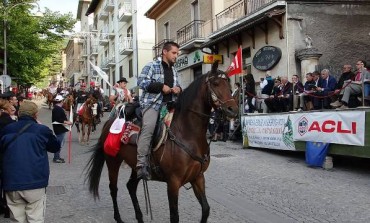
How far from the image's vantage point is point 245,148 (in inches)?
566

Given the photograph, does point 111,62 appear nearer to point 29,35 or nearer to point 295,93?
point 29,35

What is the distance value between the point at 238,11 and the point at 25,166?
55.0ft

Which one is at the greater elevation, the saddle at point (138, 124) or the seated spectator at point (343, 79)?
the seated spectator at point (343, 79)

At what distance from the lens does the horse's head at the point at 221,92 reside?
15.4 ft

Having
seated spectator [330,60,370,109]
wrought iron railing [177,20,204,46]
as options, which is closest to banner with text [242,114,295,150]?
seated spectator [330,60,370,109]

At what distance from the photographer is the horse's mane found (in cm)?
514

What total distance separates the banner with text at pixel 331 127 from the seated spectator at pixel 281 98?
8.15ft

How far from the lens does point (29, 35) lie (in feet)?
96.5

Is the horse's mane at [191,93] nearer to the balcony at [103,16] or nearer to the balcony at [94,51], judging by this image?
the balcony at [103,16]

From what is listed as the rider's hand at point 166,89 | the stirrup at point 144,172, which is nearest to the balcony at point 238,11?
the rider's hand at point 166,89

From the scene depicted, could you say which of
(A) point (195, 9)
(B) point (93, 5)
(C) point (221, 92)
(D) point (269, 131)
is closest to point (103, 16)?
(B) point (93, 5)

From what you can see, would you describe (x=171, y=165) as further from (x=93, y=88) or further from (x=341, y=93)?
(x=93, y=88)

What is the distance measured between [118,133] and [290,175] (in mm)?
5115

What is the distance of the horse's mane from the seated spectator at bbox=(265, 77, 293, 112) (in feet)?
30.2
